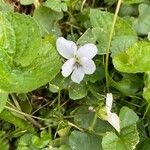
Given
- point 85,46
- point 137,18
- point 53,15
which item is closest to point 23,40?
point 85,46

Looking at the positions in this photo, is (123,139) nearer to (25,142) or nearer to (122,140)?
(122,140)

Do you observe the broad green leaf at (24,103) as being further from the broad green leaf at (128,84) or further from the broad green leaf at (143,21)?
the broad green leaf at (143,21)

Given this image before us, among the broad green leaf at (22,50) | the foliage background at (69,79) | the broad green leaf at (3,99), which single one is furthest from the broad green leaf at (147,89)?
the broad green leaf at (3,99)

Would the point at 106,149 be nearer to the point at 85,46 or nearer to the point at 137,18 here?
the point at 85,46

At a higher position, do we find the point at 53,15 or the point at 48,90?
the point at 53,15

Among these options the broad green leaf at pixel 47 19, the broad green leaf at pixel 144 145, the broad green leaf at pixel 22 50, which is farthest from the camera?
the broad green leaf at pixel 47 19

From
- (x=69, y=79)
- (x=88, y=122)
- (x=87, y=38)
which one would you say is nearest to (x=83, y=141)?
(x=88, y=122)

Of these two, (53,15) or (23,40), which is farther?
(53,15)
